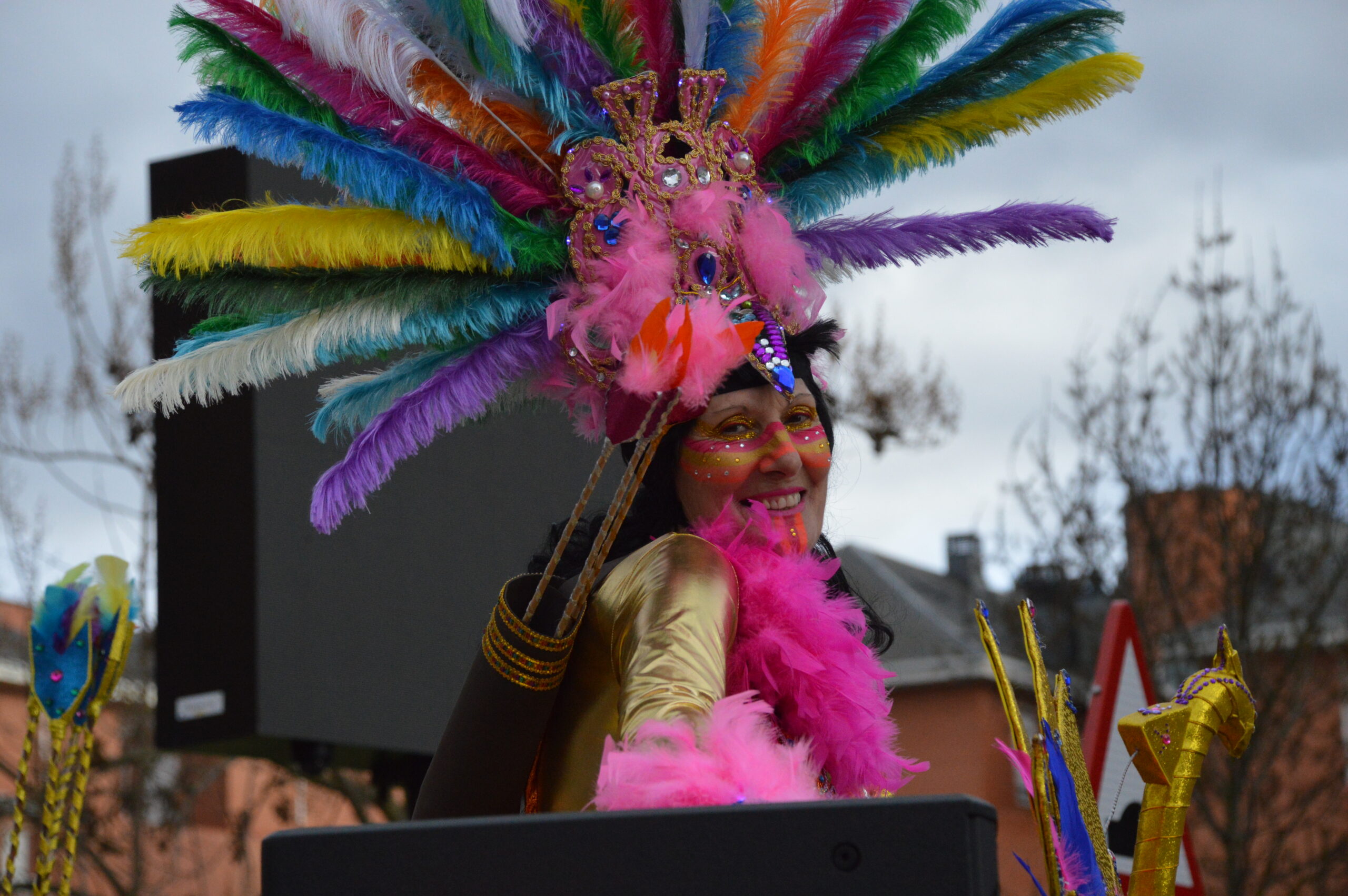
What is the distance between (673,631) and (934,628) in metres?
16.0

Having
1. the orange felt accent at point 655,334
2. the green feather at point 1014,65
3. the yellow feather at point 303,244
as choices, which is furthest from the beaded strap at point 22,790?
the green feather at point 1014,65

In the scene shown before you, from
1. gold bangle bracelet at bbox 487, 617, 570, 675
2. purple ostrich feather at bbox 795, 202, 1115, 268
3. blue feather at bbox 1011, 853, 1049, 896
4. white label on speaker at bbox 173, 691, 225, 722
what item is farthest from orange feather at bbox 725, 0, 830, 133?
white label on speaker at bbox 173, 691, 225, 722

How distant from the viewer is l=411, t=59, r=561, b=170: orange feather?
2.25 meters

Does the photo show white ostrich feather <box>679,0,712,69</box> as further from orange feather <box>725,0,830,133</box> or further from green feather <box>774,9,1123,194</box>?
green feather <box>774,9,1123,194</box>

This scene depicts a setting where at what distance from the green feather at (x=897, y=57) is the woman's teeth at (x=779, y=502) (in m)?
0.52

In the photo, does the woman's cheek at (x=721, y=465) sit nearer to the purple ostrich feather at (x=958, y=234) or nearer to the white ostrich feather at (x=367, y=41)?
the purple ostrich feather at (x=958, y=234)

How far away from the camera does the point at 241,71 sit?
2.25 metres

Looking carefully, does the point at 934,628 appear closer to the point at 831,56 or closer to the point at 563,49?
the point at 831,56

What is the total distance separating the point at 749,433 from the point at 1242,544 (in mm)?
6340

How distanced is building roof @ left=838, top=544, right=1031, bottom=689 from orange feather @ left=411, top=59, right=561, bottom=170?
27.4ft

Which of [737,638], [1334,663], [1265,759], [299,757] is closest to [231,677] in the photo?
[299,757]

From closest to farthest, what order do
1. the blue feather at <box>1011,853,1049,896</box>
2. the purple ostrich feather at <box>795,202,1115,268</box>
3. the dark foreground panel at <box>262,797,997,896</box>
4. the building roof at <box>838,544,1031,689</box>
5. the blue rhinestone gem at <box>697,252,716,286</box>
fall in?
the dark foreground panel at <box>262,797,997,896</box> → the blue feather at <box>1011,853,1049,896</box> → the blue rhinestone gem at <box>697,252,716,286</box> → the purple ostrich feather at <box>795,202,1115,268</box> → the building roof at <box>838,544,1031,689</box>

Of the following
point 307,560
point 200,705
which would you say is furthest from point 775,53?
point 200,705

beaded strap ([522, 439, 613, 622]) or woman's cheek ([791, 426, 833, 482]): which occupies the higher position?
woman's cheek ([791, 426, 833, 482])
